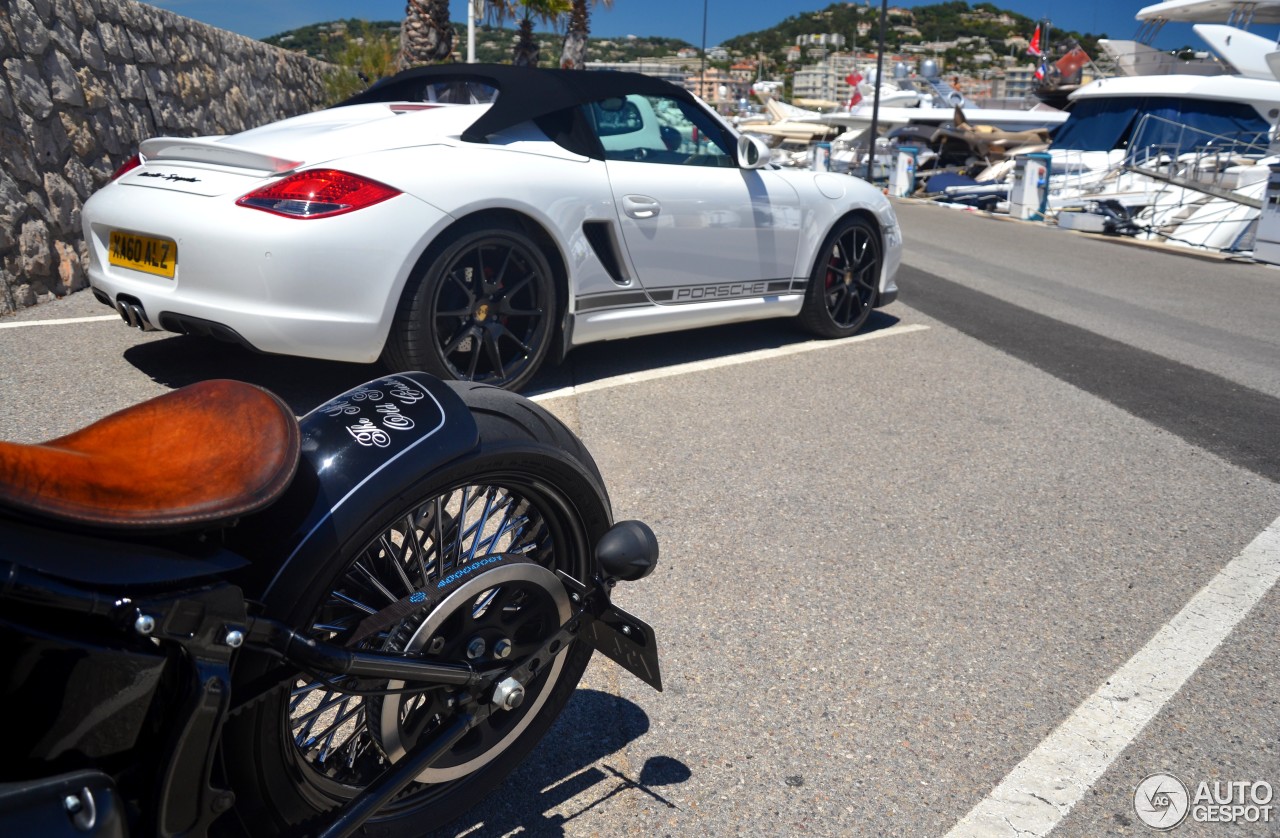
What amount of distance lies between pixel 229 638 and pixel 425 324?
2810 mm

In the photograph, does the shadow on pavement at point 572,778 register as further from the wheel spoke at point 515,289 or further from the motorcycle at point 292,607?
the wheel spoke at point 515,289

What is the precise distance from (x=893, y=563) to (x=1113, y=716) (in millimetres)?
916

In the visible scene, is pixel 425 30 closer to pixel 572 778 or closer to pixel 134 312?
pixel 134 312

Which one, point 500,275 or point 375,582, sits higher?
point 500,275

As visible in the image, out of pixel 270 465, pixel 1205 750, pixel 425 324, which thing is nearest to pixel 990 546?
pixel 1205 750

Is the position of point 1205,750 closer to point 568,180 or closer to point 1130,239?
point 568,180

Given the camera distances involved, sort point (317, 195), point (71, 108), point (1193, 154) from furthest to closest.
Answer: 1. point (1193, 154)
2. point (71, 108)
3. point (317, 195)

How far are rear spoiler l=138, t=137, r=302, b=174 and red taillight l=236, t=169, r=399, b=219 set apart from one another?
12 centimetres

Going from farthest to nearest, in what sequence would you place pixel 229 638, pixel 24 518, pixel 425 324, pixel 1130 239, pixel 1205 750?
pixel 1130 239, pixel 425 324, pixel 1205 750, pixel 229 638, pixel 24 518

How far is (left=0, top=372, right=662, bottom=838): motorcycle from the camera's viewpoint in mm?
1297

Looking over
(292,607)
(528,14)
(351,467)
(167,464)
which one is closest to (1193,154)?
(528,14)

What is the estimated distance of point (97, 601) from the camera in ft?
4.22

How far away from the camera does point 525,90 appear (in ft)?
15.8

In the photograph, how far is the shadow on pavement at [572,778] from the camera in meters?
2.08
